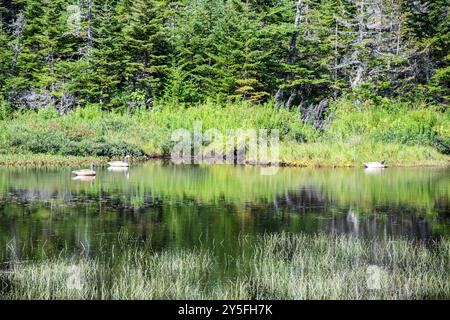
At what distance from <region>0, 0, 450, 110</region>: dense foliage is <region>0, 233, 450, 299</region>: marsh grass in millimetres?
32414

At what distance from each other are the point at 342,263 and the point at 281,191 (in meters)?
10.2

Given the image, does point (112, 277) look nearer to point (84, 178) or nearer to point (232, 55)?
point (84, 178)


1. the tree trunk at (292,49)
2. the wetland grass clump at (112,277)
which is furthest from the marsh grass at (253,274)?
the tree trunk at (292,49)

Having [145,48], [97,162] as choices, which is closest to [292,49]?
[145,48]

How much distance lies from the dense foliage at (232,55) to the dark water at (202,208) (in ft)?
65.7

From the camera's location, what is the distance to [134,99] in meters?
45.5

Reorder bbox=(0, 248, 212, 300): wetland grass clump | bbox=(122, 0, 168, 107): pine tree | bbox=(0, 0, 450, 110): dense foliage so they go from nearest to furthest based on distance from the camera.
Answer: bbox=(0, 248, 212, 300): wetland grass clump → bbox=(0, 0, 450, 110): dense foliage → bbox=(122, 0, 168, 107): pine tree

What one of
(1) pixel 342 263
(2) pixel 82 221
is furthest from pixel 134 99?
(1) pixel 342 263

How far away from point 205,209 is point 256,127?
18485 mm

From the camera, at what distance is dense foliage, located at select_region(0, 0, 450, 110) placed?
4416cm

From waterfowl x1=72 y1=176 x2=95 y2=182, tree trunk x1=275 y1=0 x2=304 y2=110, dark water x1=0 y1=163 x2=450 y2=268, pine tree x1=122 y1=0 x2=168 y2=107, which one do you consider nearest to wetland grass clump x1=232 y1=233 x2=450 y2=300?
dark water x1=0 y1=163 x2=450 y2=268

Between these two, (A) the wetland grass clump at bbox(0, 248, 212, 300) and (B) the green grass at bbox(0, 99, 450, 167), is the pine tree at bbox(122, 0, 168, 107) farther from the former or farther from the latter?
(A) the wetland grass clump at bbox(0, 248, 212, 300)

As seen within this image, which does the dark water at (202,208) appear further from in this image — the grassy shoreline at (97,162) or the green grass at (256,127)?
the green grass at (256,127)
